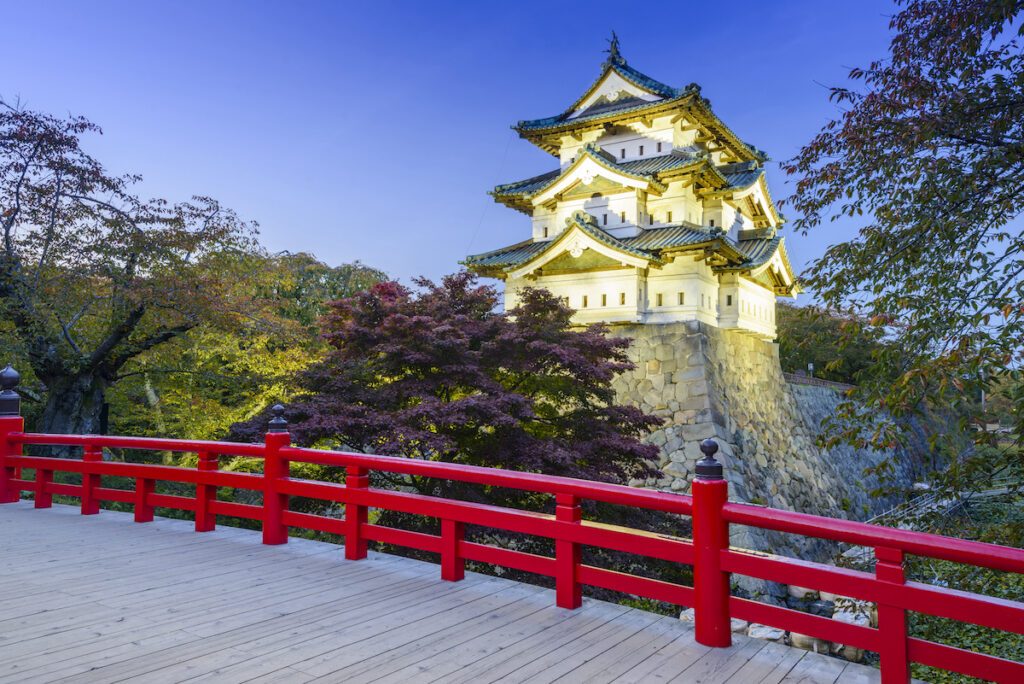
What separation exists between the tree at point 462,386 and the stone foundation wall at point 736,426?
18.0 feet

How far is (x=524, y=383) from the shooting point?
10.6m

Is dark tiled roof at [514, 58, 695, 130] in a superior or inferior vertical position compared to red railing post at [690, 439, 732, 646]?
superior

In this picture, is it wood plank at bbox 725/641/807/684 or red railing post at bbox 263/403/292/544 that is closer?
wood plank at bbox 725/641/807/684

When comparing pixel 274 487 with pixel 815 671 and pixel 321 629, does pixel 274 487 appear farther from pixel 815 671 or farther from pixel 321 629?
pixel 815 671

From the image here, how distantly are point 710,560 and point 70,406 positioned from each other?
14.1 meters

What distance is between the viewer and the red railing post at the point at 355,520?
5230 mm

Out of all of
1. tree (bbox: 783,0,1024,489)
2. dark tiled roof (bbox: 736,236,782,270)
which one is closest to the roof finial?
dark tiled roof (bbox: 736,236,782,270)

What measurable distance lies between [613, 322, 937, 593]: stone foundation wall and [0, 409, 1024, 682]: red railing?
9.93 meters

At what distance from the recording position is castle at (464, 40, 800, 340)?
18.4 m

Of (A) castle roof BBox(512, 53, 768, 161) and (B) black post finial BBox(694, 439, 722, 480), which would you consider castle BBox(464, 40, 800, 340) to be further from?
(B) black post finial BBox(694, 439, 722, 480)

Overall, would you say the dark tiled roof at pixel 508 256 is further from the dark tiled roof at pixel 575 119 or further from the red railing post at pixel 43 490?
the red railing post at pixel 43 490

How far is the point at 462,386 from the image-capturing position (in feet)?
33.2

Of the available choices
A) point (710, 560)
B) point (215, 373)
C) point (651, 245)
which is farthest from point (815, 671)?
point (651, 245)

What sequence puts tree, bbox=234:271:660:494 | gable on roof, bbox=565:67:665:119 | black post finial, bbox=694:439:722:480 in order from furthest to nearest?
gable on roof, bbox=565:67:665:119 → tree, bbox=234:271:660:494 → black post finial, bbox=694:439:722:480
